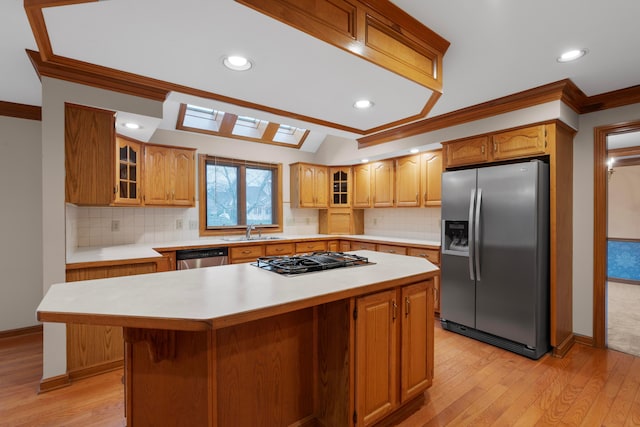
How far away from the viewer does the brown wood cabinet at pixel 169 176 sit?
3.53 metres

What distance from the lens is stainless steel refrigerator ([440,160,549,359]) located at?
2.67 m

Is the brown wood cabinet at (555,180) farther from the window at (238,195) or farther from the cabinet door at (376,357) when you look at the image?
the window at (238,195)

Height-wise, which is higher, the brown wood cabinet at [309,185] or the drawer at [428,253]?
the brown wood cabinet at [309,185]

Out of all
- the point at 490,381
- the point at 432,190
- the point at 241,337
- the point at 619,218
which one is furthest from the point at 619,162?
the point at 241,337

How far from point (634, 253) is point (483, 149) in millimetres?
5038

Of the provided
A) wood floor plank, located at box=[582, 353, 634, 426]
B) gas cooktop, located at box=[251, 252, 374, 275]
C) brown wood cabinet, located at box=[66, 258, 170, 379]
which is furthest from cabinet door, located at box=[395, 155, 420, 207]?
brown wood cabinet, located at box=[66, 258, 170, 379]

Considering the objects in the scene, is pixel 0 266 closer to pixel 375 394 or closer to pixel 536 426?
pixel 375 394

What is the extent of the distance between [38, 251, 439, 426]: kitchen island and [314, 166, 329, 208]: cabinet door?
10.2 feet

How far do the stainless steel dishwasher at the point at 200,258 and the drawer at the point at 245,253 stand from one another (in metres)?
0.09

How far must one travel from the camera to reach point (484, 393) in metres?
2.19

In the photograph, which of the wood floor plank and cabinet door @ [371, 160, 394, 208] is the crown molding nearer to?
cabinet door @ [371, 160, 394, 208]

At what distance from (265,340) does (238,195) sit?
327 centimetres

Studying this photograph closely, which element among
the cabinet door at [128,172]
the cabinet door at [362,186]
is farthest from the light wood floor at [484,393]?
the cabinet door at [362,186]

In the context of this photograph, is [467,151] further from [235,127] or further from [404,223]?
[235,127]
